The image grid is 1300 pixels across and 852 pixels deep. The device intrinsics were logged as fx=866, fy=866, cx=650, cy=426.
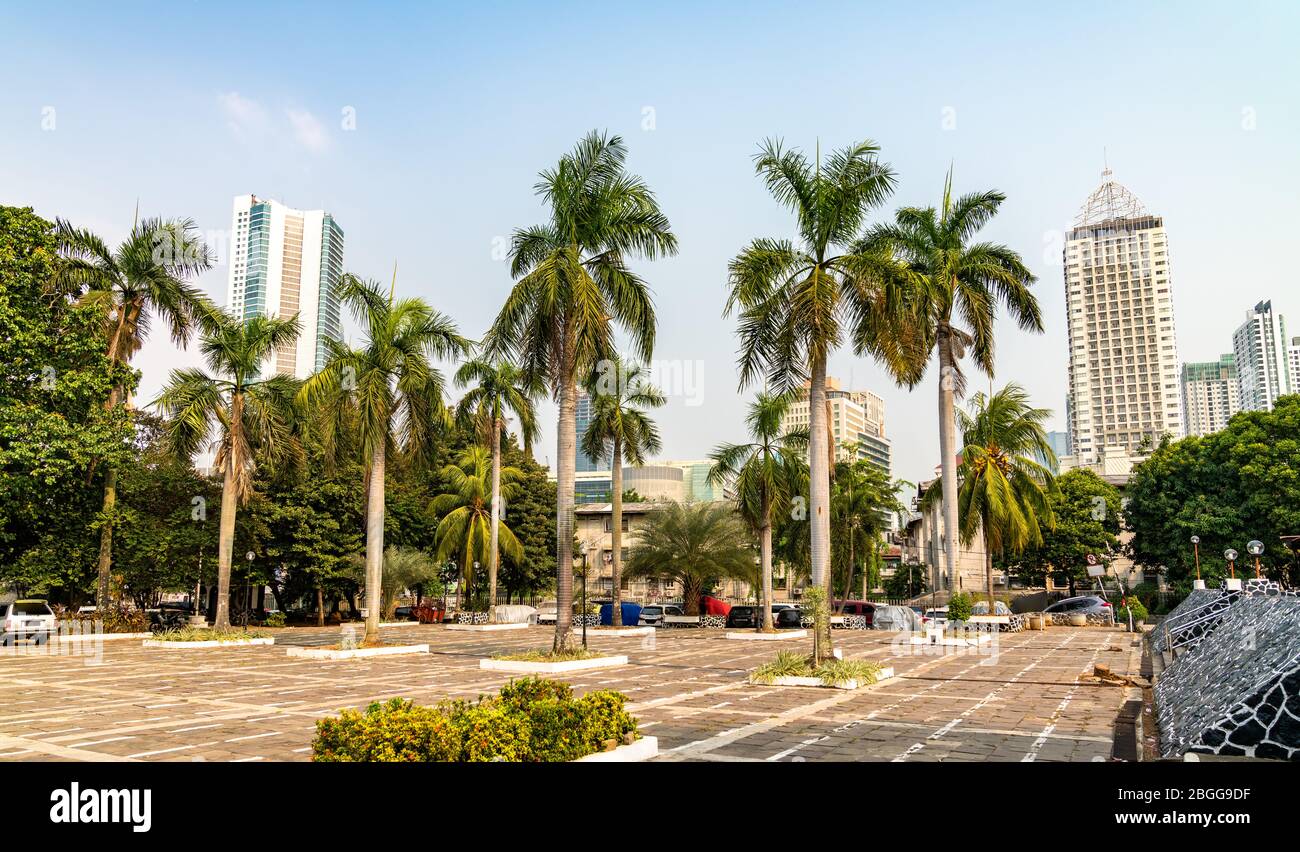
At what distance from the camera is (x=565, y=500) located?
2105 cm

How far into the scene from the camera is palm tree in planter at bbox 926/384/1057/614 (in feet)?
115

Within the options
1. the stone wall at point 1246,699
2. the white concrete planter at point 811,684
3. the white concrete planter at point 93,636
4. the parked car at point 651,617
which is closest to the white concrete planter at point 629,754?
the stone wall at point 1246,699

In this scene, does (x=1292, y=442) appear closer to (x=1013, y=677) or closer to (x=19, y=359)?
(x=1013, y=677)

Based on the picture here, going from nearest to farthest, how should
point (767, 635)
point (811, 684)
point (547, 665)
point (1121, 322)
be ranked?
point (811, 684) < point (547, 665) < point (767, 635) < point (1121, 322)

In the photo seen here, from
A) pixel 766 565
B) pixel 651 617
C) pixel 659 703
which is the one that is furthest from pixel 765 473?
pixel 659 703

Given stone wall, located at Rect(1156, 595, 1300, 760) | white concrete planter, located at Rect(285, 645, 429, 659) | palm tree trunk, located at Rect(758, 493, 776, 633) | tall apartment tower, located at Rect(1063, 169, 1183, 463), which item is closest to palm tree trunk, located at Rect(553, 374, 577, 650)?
white concrete planter, located at Rect(285, 645, 429, 659)

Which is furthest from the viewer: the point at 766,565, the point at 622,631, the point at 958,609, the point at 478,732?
the point at 622,631

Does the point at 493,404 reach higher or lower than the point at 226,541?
higher

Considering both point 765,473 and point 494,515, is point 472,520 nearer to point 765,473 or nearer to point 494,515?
point 494,515

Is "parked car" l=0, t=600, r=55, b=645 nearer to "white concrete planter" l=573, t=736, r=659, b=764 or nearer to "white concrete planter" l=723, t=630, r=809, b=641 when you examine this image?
"white concrete planter" l=723, t=630, r=809, b=641

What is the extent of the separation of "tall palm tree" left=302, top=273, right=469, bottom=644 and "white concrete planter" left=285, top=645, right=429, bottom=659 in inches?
30.1

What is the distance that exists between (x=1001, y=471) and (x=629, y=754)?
102 feet

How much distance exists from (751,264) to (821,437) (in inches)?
167

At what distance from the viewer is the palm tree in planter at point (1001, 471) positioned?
34.9 metres
